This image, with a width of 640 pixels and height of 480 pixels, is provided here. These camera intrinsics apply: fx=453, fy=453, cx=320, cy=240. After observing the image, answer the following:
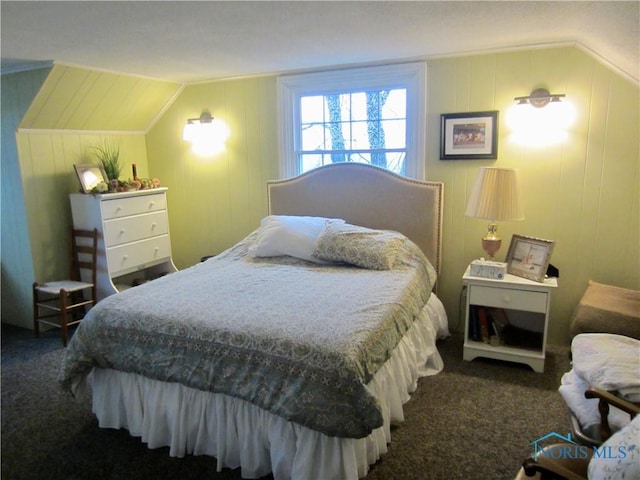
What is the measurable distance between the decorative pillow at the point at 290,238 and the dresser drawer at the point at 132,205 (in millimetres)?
1283

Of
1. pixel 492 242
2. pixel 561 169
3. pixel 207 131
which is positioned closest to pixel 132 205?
pixel 207 131

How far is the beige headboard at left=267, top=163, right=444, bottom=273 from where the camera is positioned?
3.43 metres

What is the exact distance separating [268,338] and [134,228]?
255 centimetres

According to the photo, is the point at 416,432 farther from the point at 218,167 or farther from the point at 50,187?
the point at 50,187

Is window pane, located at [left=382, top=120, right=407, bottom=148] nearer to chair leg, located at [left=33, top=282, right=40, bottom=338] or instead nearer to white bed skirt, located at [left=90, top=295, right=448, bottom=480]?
white bed skirt, located at [left=90, top=295, right=448, bottom=480]

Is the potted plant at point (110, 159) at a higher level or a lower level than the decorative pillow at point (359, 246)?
higher

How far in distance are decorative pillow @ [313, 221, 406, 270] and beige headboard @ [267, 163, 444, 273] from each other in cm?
31

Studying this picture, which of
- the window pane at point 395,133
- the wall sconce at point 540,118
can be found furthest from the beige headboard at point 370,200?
the wall sconce at point 540,118

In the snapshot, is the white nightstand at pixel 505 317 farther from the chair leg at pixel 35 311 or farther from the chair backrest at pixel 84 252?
the chair leg at pixel 35 311

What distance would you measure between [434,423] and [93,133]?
3.67m

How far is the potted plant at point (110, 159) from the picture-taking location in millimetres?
3943

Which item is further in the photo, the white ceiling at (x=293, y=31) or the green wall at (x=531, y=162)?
the green wall at (x=531, y=162)
